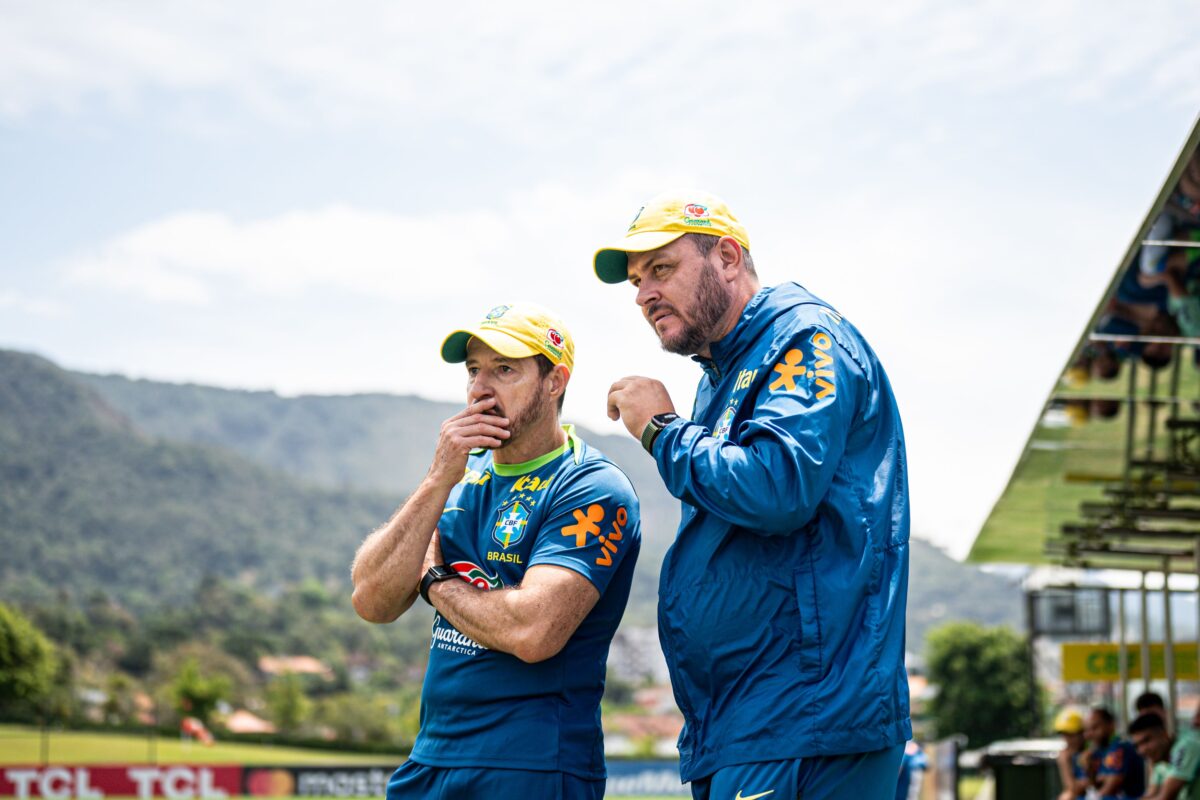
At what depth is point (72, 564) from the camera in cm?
15438

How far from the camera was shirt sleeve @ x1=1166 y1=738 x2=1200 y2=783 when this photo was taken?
32.6 ft

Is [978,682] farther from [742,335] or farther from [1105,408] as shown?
[742,335]

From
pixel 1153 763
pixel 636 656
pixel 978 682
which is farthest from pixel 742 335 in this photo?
pixel 636 656

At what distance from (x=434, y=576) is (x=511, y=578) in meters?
0.19

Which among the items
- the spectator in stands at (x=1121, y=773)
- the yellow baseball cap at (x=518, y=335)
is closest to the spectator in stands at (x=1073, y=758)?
the spectator in stands at (x=1121, y=773)

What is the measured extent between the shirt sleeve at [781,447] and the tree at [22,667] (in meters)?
78.0

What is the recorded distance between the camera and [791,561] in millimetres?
2777

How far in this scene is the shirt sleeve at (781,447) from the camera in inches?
106

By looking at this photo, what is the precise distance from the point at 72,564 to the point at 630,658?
2758 inches

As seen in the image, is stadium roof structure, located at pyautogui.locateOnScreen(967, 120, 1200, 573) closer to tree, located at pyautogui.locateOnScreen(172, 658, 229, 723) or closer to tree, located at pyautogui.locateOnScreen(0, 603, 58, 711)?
tree, located at pyautogui.locateOnScreen(0, 603, 58, 711)

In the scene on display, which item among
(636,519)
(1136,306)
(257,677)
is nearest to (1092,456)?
(1136,306)

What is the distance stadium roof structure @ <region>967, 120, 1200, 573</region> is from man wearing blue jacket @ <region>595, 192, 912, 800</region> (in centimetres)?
250

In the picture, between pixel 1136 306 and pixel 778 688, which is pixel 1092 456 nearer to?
pixel 1136 306

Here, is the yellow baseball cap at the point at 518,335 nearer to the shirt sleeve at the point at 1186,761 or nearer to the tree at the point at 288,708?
the shirt sleeve at the point at 1186,761
